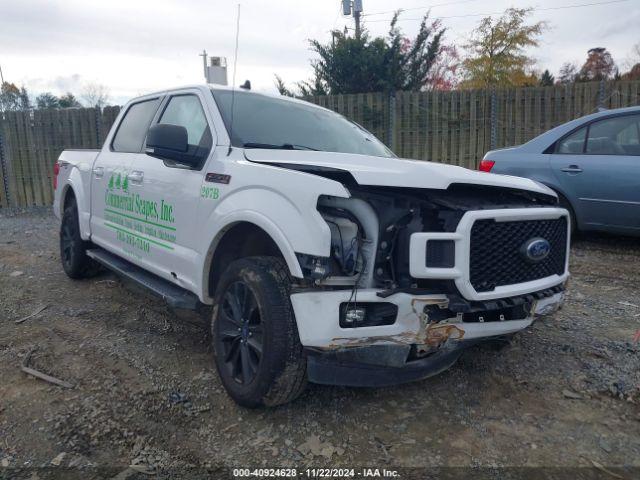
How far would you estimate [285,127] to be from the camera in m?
3.67

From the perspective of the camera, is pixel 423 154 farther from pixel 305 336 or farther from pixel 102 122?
Answer: pixel 305 336

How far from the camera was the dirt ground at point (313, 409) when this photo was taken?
2.50 m

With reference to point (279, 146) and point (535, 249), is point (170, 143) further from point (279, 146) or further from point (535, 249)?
point (535, 249)

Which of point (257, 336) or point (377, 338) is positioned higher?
point (377, 338)

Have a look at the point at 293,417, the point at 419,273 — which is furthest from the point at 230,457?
the point at 419,273

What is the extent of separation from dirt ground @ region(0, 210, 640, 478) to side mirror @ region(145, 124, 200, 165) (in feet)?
4.54

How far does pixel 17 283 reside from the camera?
551 cm

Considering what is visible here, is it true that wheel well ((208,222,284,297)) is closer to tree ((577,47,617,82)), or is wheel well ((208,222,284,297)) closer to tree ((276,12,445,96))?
tree ((276,12,445,96))

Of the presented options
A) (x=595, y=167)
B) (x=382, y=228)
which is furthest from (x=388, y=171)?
(x=595, y=167)

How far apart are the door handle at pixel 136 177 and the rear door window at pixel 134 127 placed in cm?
30

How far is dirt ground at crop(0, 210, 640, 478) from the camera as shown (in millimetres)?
2498

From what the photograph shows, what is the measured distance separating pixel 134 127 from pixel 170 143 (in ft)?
5.55

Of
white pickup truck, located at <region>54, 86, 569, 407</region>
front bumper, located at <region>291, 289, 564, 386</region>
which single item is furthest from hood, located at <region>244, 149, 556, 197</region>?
front bumper, located at <region>291, 289, 564, 386</region>

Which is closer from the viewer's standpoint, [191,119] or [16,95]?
[191,119]
